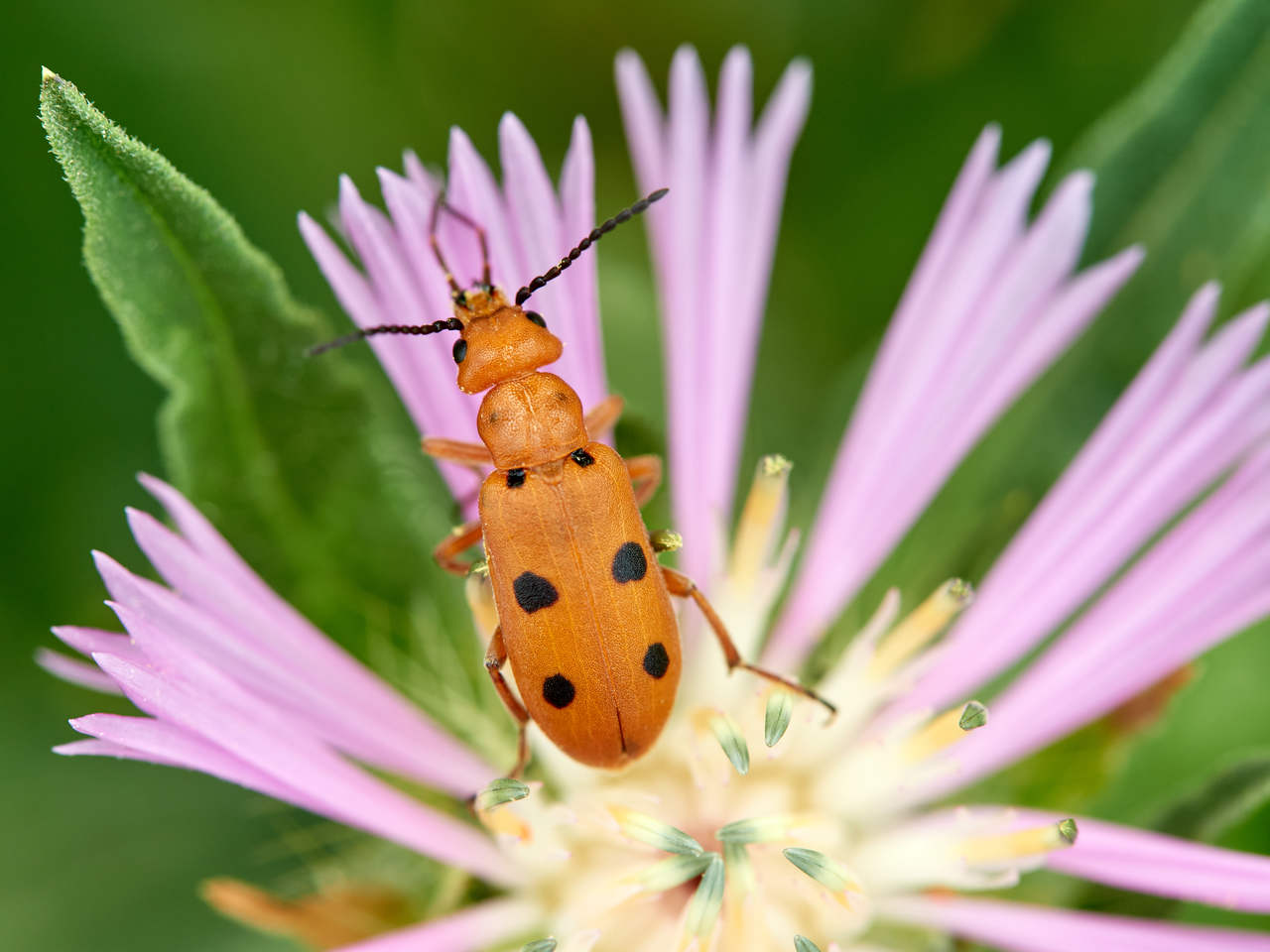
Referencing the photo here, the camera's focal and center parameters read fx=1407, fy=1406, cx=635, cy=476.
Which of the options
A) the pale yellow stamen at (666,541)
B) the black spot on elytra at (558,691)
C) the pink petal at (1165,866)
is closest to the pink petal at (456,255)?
the pale yellow stamen at (666,541)

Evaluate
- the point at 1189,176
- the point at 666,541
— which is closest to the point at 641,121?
the point at 666,541

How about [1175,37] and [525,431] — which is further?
[1175,37]

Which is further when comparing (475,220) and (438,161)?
(438,161)

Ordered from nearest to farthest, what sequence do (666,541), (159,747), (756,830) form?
1. (159,747)
2. (756,830)
3. (666,541)

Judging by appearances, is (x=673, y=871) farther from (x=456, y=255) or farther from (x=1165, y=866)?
(x=456, y=255)

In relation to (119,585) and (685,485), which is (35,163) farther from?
(685,485)

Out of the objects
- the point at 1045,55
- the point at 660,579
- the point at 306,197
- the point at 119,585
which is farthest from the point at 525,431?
the point at 1045,55

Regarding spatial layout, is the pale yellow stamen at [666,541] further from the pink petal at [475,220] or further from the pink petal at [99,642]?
the pink petal at [99,642]
